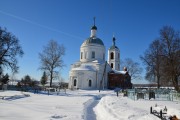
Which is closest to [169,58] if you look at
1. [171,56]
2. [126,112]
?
[171,56]

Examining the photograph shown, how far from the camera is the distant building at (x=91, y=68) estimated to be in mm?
58531

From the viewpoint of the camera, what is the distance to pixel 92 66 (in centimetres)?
6197

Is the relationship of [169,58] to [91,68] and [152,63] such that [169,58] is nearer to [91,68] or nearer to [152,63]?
[152,63]

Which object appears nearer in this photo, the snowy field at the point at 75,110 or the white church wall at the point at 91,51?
the snowy field at the point at 75,110

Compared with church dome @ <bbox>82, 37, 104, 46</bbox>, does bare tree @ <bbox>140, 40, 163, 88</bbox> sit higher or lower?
lower

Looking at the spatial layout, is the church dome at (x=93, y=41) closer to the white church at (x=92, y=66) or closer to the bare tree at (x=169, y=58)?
the white church at (x=92, y=66)

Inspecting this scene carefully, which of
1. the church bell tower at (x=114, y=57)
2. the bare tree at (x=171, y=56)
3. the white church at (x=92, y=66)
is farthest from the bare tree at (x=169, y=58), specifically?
the church bell tower at (x=114, y=57)

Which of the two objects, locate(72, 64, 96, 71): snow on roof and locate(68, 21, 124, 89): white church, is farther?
locate(72, 64, 96, 71): snow on roof

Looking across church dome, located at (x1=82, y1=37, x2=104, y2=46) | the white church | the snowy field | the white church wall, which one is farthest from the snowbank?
church dome, located at (x1=82, y1=37, x2=104, y2=46)

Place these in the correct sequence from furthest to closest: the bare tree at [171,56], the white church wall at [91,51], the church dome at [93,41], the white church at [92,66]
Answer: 1. the church dome at [93,41]
2. the white church wall at [91,51]
3. the white church at [92,66]
4. the bare tree at [171,56]

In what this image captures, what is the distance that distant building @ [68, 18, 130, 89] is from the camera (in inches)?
2304

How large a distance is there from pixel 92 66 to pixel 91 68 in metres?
1.12

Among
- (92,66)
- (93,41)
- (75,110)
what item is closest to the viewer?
(75,110)

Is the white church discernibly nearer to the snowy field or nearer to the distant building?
the distant building
